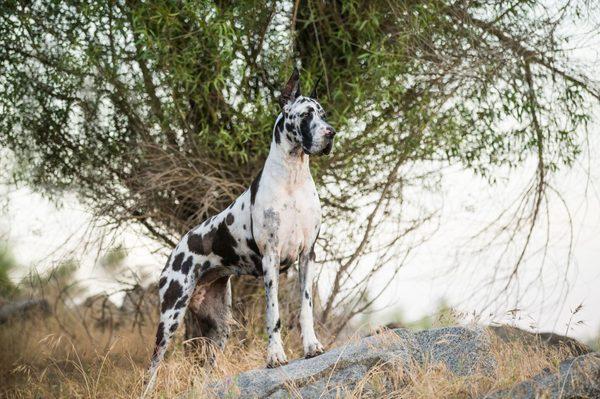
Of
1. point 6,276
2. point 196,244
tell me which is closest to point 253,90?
point 196,244

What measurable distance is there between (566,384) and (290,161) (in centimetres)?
238

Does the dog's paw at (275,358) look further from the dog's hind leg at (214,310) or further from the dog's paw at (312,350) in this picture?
the dog's hind leg at (214,310)

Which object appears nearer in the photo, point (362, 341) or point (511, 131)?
point (362, 341)

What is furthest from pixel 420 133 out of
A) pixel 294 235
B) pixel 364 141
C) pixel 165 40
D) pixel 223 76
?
pixel 294 235

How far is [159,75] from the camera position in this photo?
890cm

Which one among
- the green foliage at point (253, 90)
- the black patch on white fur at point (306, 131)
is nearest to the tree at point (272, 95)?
the green foliage at point (253, 90)

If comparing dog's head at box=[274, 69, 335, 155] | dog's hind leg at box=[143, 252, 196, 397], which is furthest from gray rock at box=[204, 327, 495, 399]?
dog's head at box=[274, 69, 335, 155]

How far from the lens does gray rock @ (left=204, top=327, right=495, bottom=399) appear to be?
546 centimetres

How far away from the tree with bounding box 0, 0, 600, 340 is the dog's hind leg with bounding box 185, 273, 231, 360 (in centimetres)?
144

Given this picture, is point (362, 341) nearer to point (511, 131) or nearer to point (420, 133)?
point (420, 133)

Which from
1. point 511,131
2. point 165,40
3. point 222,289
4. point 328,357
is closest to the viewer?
point 328,357

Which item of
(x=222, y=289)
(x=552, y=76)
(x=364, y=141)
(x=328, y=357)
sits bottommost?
(x=328, y=357)

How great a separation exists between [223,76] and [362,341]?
3.69 meters

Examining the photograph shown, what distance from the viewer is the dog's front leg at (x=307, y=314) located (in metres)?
5.93
